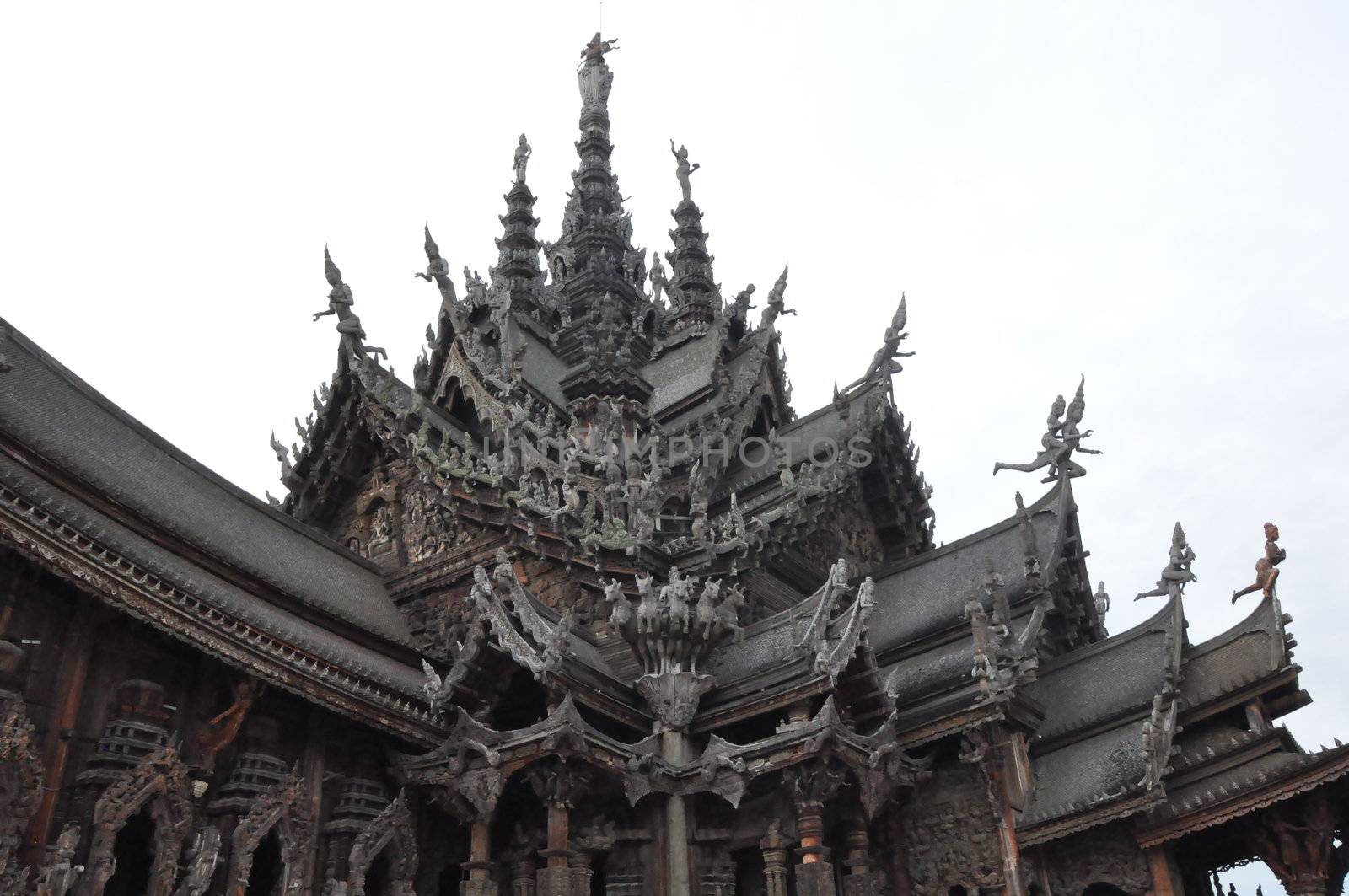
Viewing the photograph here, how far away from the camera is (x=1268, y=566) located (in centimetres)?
1234

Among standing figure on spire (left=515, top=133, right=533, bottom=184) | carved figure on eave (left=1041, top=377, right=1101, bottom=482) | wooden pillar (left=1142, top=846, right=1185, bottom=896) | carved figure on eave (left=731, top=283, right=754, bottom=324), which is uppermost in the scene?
standing figure on spire (left=515, top=133, right=533, bottom=184)

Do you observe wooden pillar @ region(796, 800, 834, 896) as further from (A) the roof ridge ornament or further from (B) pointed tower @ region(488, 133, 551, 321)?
(B) pointed tower @ region(488, 133, 551, 321)

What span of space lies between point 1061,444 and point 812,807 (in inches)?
266

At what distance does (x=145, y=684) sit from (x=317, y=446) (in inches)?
285

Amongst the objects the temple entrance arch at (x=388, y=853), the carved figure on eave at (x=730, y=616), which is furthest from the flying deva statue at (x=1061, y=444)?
the temple entrance arch at (x=388, y=853)

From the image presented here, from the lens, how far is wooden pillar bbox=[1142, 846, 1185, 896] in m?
10.7

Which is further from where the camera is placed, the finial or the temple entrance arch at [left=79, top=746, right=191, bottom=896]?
the finial

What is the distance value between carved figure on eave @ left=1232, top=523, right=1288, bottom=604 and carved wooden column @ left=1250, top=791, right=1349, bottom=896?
2.64 metres

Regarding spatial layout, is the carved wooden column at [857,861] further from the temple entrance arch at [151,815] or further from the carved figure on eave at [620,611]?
the temple entrance arch at [151,815]

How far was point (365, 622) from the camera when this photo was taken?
13.1m

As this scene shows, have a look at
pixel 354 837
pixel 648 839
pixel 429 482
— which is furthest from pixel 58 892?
pixel 429 482

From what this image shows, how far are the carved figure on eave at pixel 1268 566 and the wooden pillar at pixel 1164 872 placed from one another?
310 cm

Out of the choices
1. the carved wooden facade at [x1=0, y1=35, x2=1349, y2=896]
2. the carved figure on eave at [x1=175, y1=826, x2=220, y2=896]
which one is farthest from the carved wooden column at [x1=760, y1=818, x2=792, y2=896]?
the carved figure on eave at [x1=175, y1=826, x2=220, y2=896]

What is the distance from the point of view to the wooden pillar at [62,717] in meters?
8.61
